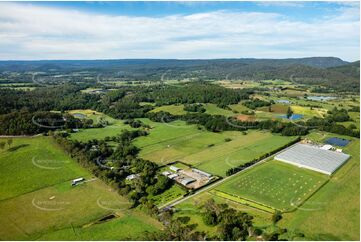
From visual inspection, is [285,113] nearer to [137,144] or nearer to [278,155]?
[278,155]

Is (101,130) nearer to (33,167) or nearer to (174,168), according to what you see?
(33,167)

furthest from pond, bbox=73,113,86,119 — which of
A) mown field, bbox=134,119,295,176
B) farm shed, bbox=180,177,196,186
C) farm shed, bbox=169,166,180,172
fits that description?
farm shed, bbox=180,177,196,186

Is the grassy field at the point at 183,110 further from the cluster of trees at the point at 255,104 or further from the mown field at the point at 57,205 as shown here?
the mown field at the point at 57,205

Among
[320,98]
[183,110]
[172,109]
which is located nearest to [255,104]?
[183,110]

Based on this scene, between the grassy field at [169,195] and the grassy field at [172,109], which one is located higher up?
the grassy field at [172,109]

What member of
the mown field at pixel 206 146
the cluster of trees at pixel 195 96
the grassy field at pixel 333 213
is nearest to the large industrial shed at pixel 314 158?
the grassy field at pixel 333 213

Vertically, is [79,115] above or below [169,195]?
above

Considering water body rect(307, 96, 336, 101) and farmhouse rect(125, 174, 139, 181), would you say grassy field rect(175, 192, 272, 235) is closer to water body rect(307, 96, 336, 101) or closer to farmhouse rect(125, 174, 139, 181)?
farmhouse rect(125, 174, 139, 181)
